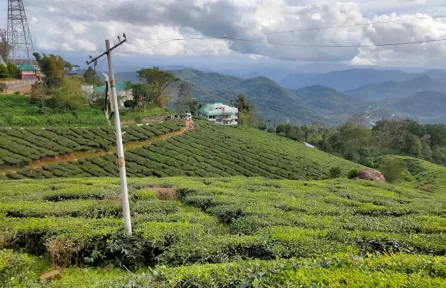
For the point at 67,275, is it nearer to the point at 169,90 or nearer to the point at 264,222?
the point at 264,222

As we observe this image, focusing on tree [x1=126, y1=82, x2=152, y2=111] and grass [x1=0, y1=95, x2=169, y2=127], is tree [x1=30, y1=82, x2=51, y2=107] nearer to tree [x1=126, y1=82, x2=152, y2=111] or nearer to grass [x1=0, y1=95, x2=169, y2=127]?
grass [x1=0, y1=95, x2=169, y2=127]

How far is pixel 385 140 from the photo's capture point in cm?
7125

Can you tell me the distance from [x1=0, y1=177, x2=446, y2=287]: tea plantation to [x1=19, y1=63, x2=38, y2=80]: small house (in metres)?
43.5

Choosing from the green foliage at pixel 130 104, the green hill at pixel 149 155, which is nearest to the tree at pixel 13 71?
the green foliage at pixel 130 104

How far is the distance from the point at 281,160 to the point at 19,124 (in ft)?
105

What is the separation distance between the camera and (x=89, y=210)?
30.8ft

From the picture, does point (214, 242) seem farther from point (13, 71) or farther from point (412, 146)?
point (412, 146)

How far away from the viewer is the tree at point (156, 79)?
5562cm

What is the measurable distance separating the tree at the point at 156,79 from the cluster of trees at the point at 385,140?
29.5 metres

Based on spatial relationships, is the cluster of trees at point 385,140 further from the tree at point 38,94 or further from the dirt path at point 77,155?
the tree at point 38,94

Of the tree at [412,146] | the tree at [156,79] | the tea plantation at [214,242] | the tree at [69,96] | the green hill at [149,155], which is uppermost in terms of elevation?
the tree at [156,79]

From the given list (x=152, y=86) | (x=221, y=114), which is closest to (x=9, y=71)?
(x=152, y=86)

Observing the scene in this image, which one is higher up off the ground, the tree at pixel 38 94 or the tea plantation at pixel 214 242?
the tree at pixel 38 94

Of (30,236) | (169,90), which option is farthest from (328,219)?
(169,90)
